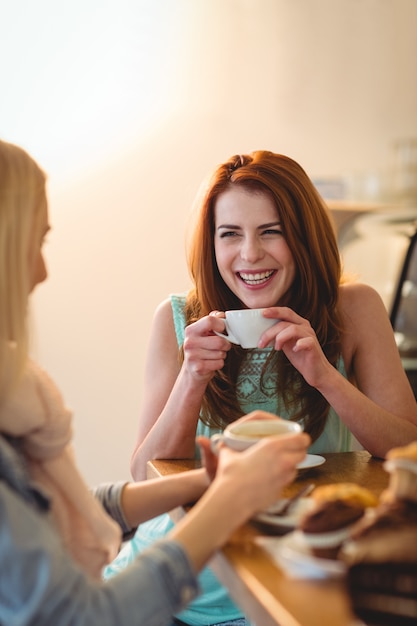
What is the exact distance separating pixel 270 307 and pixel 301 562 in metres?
0.91

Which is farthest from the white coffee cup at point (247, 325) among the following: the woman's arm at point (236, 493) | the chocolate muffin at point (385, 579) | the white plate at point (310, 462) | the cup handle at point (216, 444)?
the chocolate muffin at point (385, 579)

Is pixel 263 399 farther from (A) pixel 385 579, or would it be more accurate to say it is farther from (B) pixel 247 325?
(A) pixel 385 579

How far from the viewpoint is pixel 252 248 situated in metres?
1.76

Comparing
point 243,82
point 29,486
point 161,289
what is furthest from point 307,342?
point 243,82

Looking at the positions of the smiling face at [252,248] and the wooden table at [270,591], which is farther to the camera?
the smiling face at [252,248]

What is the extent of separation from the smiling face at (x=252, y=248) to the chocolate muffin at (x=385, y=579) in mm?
1069

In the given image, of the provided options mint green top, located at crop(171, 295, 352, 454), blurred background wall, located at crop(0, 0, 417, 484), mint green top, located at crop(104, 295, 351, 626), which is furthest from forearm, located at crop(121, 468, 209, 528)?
blurred background wall, located at crop(0, 0, 417, 484)

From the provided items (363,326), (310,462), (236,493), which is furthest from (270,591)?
(363,326)

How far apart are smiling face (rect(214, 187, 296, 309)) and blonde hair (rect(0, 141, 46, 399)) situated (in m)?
0.84

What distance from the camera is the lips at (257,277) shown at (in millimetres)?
1799

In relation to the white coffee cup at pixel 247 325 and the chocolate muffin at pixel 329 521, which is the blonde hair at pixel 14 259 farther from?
the white coffee cup at pixel 247 325

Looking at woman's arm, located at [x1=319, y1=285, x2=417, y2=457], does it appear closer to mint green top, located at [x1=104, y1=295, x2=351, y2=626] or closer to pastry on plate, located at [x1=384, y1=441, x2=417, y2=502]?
mint green top, located at [x1=104, y1=295, x2=351, y2=626]

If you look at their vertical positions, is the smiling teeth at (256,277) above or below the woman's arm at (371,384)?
above

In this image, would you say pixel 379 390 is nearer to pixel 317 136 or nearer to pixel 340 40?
pixel 317 136
